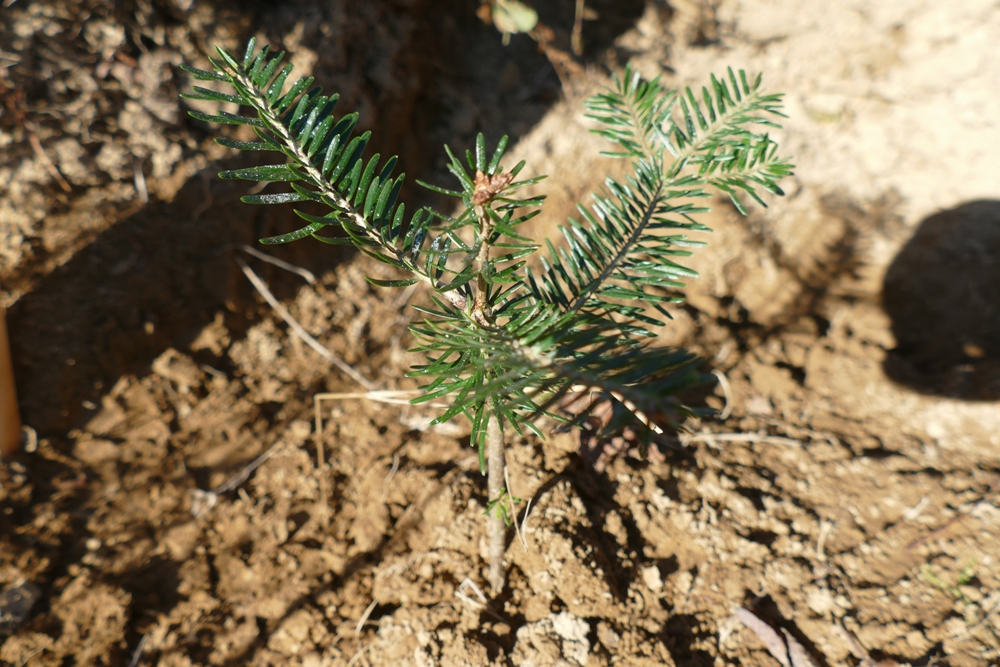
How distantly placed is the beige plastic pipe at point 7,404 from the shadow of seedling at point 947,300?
3.28 meters

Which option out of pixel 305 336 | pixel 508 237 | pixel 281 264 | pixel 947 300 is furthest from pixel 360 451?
pixel 947 300

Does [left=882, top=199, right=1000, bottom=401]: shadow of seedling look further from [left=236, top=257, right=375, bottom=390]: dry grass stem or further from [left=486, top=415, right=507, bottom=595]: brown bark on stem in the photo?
[left=236, top=257, right=375, bottom=390]: dry grass stem

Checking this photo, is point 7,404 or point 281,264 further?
point 281,264

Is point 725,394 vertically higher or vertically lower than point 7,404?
higher

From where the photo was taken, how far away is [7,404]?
1798 mm

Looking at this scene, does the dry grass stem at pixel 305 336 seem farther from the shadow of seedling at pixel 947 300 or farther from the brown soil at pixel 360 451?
the shadow of seedling at pixel 947 300

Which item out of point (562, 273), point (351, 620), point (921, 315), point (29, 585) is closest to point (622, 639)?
point (351, 620)

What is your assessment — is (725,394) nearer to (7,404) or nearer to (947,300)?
(947,300)

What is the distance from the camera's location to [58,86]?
1.94 meters

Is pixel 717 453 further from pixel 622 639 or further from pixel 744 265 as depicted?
pixel 744 265

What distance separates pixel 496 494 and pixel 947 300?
2.77 meters

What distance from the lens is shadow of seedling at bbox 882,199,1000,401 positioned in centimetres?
256

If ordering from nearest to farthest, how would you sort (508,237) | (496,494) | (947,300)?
1. (508,237)
2. (496,494)
3. (947,300)

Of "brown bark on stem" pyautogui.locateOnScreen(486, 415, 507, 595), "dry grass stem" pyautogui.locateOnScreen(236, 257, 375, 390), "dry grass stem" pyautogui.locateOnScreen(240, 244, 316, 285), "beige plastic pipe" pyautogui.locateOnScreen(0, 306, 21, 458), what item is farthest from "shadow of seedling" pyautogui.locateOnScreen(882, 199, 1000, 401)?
"beige plastic pipe" pyautogui.locateOnScreen(0, 306, 21, 458)
